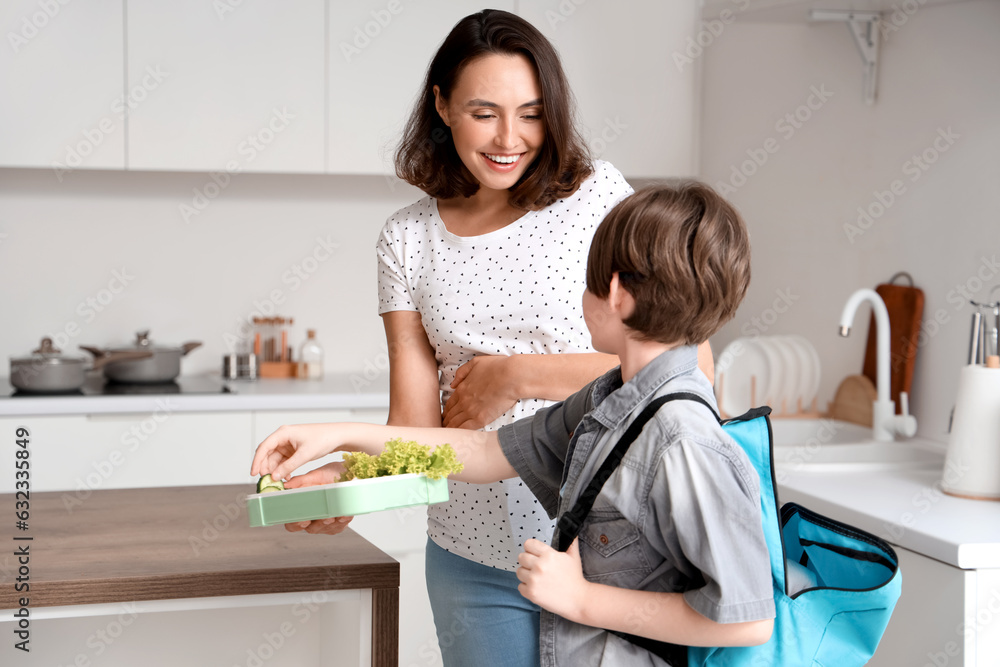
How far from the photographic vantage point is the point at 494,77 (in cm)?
115

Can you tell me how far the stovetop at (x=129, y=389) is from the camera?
8.39 ft

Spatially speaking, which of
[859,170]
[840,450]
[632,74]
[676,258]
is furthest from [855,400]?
[676,258]

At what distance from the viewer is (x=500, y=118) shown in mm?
1153

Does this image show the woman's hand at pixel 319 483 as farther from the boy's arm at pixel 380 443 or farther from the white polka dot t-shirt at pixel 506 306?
the white polka dot t-shirt at pixel 506 306

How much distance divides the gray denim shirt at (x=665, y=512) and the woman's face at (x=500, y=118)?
1.20 feet

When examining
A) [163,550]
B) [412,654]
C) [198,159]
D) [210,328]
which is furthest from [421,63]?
[163,550]

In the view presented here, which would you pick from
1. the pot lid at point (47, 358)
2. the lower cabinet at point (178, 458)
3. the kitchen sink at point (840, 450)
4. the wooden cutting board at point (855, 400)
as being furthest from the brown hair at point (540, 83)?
the pot lid at point (47, 358)

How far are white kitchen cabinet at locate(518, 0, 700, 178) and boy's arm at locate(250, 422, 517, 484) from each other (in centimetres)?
202

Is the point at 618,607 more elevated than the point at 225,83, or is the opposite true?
the point at 225,83

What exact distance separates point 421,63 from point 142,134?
86 cm

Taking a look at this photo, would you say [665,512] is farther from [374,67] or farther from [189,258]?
[189,258]

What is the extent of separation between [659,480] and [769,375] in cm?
187

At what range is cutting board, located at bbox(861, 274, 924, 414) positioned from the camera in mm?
2186

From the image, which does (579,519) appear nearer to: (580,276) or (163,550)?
(580,276)
